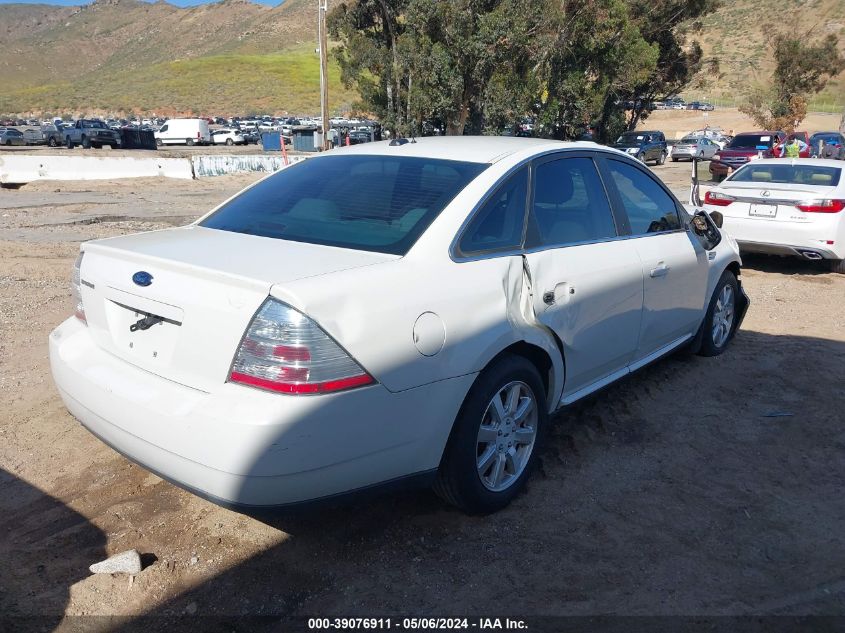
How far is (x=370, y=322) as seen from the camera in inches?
110

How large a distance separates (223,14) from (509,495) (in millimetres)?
206037

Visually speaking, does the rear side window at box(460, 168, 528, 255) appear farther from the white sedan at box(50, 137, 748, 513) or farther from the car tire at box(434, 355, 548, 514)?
the car tire at box(434, 355, 548, 514)

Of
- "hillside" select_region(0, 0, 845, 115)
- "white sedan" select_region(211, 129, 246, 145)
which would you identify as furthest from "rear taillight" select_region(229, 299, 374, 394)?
"white sedan" select_region(211, 129, 246, 145)

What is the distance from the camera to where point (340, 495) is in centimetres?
285

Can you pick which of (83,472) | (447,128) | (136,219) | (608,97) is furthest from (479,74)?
(83,472)

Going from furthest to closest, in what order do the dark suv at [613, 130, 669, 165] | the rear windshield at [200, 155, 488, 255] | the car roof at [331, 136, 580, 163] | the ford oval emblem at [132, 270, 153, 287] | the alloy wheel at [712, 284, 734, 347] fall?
the dark suv at [613, 130, 669, 165], the alloy wheel at [712, 284, 734, 347], the car roof at [331, 136, 580, 163], the rear windshield at [200, 155, 488, 255], the ford oval emblem at [132, 270, 153, 287]

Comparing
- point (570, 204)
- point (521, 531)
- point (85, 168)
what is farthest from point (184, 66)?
point (521, 531)

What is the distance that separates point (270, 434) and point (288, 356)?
278mm

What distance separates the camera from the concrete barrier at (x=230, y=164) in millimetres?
23094

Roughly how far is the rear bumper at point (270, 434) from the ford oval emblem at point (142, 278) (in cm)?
35

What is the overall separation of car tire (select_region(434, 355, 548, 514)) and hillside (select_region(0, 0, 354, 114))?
90.1 metres

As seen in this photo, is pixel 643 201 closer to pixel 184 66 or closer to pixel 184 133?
pixel 184 133

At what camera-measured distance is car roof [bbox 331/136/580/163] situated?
12.6ft

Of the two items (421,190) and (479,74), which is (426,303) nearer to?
(421,190)
